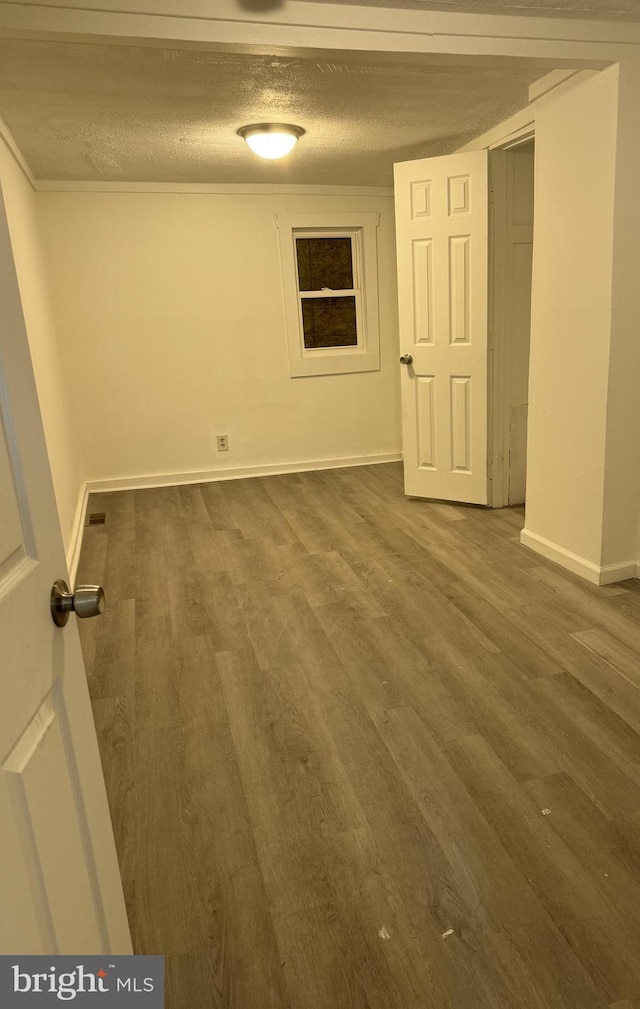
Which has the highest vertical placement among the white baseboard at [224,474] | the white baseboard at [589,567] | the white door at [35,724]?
the white door at [35,724]

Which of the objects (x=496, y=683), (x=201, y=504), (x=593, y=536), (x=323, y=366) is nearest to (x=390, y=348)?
(x=323, y=366)

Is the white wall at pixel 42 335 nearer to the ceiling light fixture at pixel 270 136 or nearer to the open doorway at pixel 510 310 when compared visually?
the ceiling light fixture at pixel 270 136

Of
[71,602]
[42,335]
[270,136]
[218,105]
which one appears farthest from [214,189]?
[71,602]

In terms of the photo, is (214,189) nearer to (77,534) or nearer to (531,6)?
(77,534)

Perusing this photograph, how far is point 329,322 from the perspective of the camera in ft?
17.1

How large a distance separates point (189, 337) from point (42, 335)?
4.69 feet

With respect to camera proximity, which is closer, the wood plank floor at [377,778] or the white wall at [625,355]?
the wood plank floor at [377,778]

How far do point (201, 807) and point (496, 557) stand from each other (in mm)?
2113

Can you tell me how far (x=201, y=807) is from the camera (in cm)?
172

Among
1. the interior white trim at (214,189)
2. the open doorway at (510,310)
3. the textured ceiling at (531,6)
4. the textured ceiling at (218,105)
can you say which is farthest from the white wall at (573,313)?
the interior white trim at (214,189)

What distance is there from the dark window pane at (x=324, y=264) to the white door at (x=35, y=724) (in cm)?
451

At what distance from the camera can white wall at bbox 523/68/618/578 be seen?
2592 mm

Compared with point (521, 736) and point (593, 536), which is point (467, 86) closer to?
point (593, 536)

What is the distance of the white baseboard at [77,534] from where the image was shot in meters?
3.40
